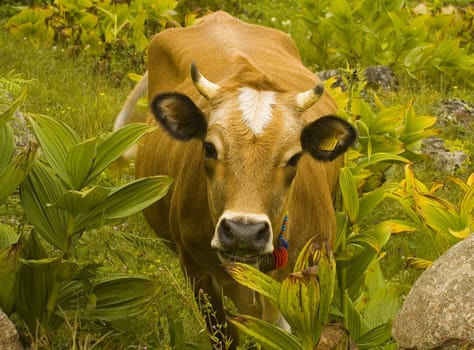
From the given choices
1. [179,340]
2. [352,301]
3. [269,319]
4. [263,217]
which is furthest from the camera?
[352,301]

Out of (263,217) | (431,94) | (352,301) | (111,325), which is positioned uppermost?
(263,217)

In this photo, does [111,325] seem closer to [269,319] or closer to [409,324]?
[269,319]

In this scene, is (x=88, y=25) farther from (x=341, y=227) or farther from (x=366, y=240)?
(x=366, y=240)

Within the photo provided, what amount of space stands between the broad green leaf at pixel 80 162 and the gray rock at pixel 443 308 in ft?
5.26

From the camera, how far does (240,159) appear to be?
5.00 meters

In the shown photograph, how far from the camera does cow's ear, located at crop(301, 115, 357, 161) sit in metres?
5.34

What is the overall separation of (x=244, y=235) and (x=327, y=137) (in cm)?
94

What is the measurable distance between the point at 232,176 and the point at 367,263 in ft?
5.22

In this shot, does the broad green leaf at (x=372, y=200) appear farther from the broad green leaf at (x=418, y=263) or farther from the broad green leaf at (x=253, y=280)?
the broad green leaf at (x=253, y=280)

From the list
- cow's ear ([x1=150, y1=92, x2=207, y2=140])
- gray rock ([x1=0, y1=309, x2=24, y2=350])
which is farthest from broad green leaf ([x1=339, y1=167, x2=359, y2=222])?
gray rock ([x1=0, y1=309, x2=24, y2=350])

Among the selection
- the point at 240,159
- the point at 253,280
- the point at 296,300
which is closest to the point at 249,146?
the point at 240,159

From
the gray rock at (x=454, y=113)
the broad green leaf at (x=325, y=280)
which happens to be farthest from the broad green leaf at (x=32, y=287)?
the gray rock at (x=454, y=113)

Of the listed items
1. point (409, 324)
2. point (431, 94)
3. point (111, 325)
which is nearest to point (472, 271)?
point (409, 324)

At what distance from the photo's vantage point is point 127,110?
827cm
